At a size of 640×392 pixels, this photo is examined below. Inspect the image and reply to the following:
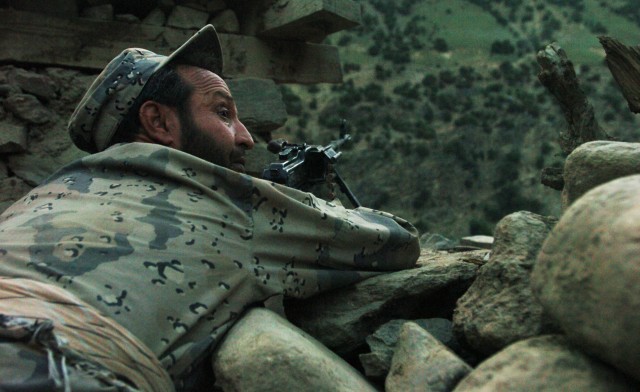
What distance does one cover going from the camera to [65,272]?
1671 millimetres

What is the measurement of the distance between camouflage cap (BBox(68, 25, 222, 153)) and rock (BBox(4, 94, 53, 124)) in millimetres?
1897

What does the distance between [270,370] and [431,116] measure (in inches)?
708

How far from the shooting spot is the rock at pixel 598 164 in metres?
1.54

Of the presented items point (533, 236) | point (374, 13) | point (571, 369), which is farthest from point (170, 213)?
point (374, 13)

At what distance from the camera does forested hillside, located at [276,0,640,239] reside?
16969mm

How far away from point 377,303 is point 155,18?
3.13m

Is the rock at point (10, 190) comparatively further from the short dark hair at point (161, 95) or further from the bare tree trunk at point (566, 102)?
the bare tree trunk at point (566, 102)

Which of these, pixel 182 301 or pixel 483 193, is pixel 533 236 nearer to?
pixel 182 301

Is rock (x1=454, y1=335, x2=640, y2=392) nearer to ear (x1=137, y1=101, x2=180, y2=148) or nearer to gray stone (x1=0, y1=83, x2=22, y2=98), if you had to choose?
ear (x1=137, y1=101, x2=180, y2=148)

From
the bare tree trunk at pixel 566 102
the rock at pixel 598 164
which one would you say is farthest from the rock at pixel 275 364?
the bare tree trunk at pixel 566 102

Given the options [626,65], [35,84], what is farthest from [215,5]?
[626,65]

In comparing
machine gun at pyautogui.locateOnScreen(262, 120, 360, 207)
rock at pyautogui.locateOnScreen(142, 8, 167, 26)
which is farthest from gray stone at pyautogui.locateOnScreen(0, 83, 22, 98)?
machine gun at pyautogui.locateOnScreen(262, 120, 360, 207)

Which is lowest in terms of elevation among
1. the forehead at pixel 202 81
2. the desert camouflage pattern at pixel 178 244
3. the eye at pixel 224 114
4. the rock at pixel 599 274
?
the desert camouflage pattern at pixel 178 244

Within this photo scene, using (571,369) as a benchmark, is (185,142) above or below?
below
